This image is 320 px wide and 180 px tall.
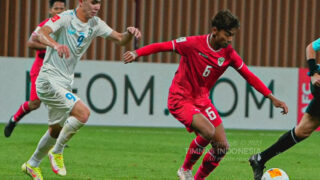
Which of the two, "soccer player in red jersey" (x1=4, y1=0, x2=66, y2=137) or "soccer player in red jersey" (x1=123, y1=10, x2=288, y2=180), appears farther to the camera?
"soccer player in red jersey" (x1=4, y1=0, x2=66, y2=137)

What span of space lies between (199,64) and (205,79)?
6.5 inches

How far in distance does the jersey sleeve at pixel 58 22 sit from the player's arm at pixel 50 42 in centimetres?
5

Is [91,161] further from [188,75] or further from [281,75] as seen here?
[281,75]

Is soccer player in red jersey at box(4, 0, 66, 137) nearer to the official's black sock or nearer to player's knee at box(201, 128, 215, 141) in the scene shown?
player's knee at box(201, 128, 215, 141)

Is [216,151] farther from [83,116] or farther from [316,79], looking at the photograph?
[83,116]

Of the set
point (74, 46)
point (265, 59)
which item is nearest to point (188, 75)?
point (74, 46)

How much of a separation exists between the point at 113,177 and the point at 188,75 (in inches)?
49.8

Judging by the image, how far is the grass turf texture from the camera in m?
7.94

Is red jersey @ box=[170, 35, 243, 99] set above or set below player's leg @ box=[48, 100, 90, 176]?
above

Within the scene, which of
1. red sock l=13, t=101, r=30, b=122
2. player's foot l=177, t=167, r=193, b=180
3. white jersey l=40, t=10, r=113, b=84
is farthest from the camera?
red sock l=13, t=101, r=30, b=122

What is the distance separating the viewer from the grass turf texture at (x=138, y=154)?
313 inches

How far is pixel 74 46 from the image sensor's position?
7.30m

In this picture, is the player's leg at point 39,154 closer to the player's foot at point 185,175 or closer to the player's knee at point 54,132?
the player's knee at point 54,132

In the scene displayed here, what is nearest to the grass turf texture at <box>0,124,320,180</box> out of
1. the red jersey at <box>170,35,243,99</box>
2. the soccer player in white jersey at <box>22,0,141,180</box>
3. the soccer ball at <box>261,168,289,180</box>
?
the soccer player in white jersey at <box>22,0,141,180</box>
